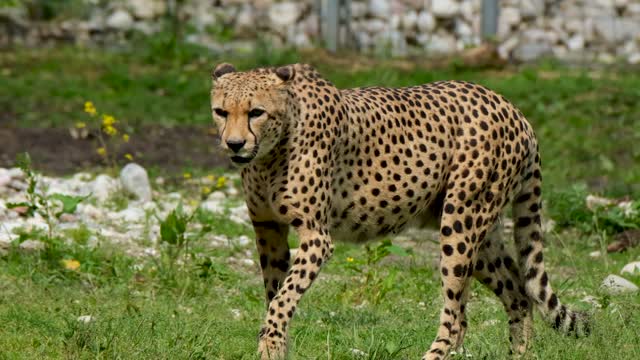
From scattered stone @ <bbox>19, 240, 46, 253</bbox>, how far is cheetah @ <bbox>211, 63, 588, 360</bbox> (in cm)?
229

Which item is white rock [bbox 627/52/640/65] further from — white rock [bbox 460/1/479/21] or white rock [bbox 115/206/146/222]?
white rock [bbox 115/206/146/222]

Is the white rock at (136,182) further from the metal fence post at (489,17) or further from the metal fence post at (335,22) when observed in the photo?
the metal fence post at (489,17)

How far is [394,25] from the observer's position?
57.1 ft

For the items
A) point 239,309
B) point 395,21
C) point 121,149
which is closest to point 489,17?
point 395,21

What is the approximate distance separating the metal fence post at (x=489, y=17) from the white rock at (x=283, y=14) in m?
2.33

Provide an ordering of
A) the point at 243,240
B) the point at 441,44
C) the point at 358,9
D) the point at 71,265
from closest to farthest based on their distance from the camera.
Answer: the point at 71,265 → the point at 243,240 → the point at 441,44 → the point at 358,9

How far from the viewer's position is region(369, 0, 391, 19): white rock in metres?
17.5

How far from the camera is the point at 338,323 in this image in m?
7.53

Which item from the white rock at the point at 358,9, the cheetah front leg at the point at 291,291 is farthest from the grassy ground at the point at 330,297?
the white rock at the point at 358,9

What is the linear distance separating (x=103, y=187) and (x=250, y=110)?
15.7ft

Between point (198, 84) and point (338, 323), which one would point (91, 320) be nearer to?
point (338, 323)

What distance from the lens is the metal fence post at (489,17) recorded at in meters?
16.7

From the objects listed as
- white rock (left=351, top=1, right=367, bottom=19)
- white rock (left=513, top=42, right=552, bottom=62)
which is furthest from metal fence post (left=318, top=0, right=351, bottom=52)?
white rock (left=513, top=42, right=552, bottom=62)

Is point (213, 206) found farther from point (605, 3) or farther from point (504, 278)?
point (605, 3)
